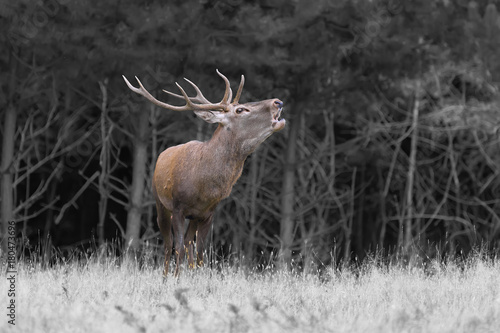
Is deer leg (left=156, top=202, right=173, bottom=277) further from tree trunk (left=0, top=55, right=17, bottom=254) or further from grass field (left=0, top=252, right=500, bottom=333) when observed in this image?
tree trunk (left=0, top=55, right=17, bottom=254)

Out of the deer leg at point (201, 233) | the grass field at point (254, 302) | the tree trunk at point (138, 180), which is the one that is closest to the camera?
the grass field at point (254, 302)

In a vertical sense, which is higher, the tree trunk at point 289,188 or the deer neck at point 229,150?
the deer neck at point 229,150

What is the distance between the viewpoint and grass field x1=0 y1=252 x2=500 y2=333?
4668 mm

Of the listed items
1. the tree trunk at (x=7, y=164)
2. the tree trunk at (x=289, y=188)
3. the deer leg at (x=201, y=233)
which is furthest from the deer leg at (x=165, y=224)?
the tree trunk at (x=289, y=188)

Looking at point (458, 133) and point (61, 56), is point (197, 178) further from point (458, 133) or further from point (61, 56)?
point (458, 133)

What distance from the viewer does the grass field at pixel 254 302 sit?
4.67 meters

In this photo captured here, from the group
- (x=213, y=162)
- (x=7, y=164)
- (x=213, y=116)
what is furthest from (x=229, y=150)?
(x=7, y=164)

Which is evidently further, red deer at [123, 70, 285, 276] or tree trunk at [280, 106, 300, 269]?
tree trunk at [280, 106, 300, 269]

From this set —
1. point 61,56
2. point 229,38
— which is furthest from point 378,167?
point 61,56

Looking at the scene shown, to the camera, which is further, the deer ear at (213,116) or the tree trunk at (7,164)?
the tree trunk at (7,164)

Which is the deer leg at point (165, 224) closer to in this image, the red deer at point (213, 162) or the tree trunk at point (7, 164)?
the red deer at point (213, 162)

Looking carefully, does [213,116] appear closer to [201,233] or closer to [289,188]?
[201,233]

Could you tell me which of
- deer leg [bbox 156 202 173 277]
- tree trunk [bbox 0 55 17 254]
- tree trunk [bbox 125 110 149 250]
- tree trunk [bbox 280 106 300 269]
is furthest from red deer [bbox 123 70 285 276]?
tree trunk [bbox 280 106 300 269]

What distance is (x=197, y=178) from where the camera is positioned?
7078mm
